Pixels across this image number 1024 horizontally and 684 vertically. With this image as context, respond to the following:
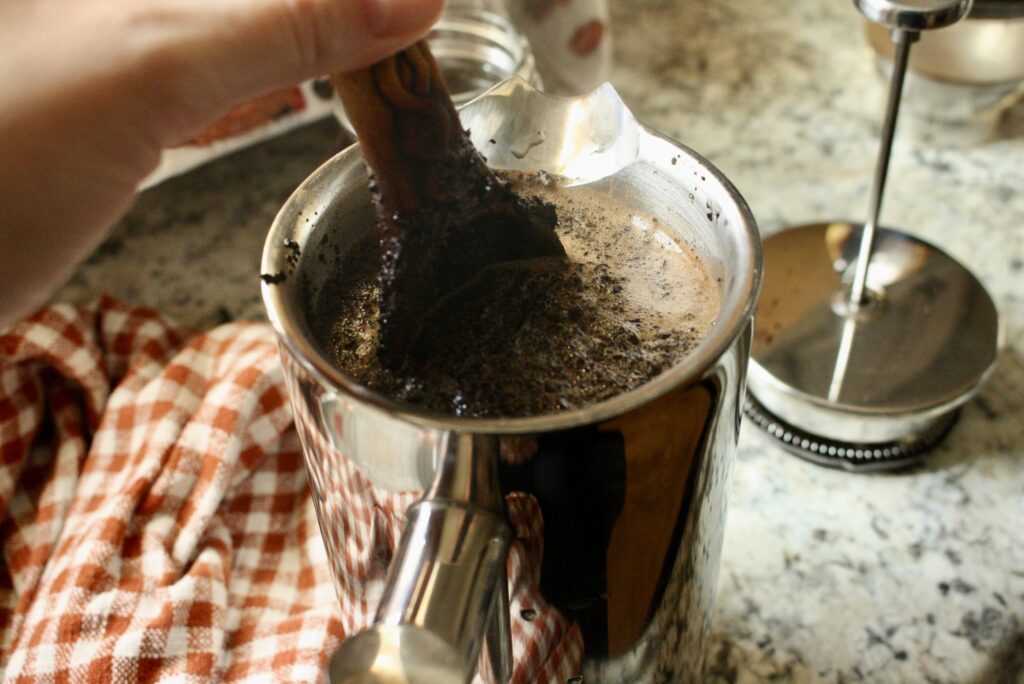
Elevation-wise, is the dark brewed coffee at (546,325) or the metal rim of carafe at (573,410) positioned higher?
the metal rim of carafe at (573,410)

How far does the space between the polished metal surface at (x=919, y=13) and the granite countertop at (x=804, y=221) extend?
0.77 ft

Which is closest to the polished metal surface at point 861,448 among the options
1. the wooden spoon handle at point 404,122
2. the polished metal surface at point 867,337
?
the polished metal surface at point 867,337

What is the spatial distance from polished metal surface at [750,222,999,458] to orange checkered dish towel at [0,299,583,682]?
0.97ft

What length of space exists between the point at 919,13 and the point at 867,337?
21cm

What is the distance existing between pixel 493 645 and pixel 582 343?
109 mm

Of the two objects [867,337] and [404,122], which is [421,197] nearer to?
[404,122]

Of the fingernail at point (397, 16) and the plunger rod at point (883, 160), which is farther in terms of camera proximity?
the plunger rod at point (883, 160)

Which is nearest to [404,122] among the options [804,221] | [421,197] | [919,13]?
[421,197]

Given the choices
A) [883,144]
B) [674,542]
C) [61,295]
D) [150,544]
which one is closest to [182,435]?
[150,544]

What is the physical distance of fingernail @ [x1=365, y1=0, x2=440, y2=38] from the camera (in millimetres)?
318

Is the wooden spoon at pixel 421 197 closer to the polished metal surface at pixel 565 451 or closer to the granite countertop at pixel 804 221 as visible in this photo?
the polished metal surface at pixel 565 451

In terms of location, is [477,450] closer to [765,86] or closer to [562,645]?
[562,645]

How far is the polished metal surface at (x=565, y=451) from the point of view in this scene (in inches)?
11.5

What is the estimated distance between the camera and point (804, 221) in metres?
0.74
